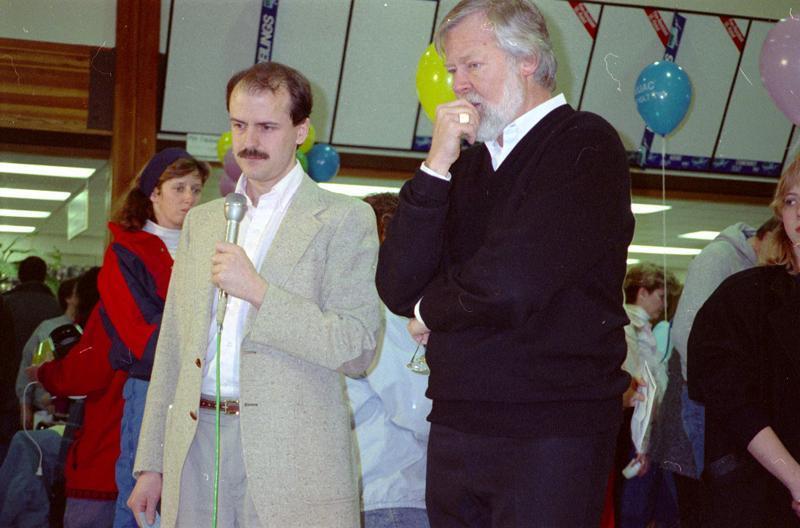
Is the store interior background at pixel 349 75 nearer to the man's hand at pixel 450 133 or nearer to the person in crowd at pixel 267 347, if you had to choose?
the person in crowd at pixel 267 347

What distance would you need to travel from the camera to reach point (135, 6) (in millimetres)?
8148

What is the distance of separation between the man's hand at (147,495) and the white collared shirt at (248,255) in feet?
1.00

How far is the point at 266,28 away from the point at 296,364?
251 inches

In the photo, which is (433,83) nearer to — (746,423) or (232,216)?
(746,423)

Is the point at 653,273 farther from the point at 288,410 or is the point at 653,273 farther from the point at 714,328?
the point at 288,410

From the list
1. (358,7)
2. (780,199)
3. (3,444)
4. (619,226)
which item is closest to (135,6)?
(358,7)

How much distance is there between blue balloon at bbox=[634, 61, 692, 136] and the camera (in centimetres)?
621

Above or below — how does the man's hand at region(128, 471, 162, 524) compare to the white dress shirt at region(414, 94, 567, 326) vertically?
below

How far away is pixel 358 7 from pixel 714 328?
607 cm

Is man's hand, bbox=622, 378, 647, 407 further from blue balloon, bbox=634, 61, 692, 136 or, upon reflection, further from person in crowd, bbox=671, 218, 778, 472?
blue balloon, bbox=634, 61, 692, 136

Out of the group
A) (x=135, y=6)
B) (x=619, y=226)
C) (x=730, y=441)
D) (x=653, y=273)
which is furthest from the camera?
(x=135, y=6)

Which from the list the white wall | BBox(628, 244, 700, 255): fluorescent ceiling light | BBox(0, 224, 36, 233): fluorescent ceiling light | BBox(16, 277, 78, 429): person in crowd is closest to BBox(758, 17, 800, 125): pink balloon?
BBox(16, 277, 78, 429): person in crowd

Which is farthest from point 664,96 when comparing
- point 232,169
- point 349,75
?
point 349,75

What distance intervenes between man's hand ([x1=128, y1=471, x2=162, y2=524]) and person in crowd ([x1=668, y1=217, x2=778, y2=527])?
85.5 inches
